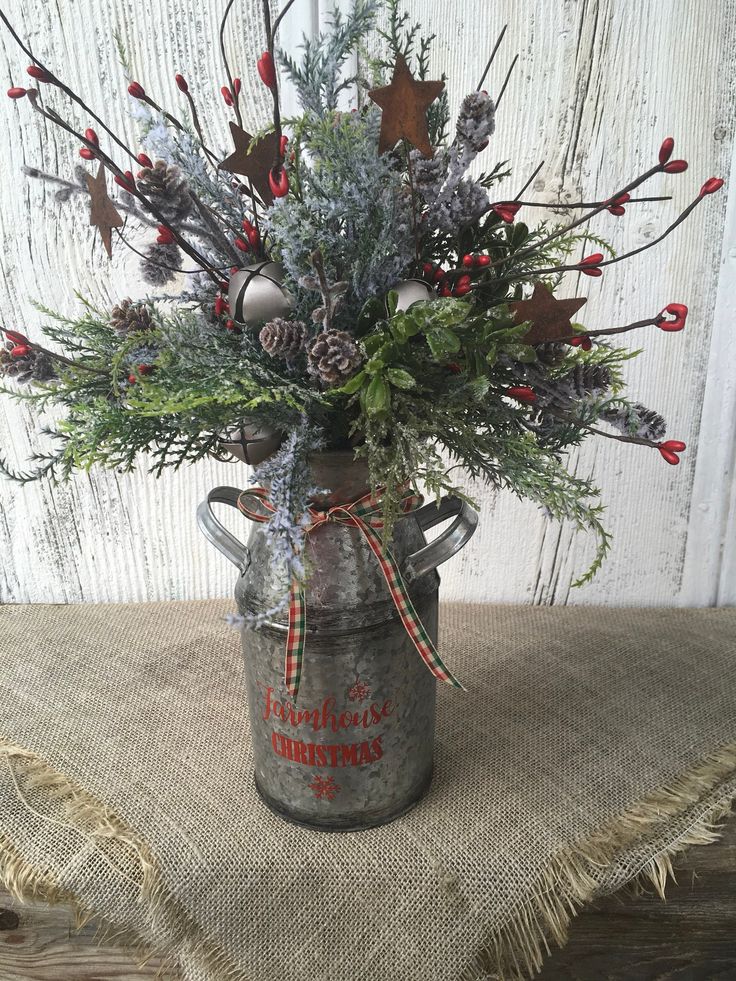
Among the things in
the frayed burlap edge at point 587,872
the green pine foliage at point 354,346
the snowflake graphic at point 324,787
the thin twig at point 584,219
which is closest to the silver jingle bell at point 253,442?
the green pine foliage at point 354,346

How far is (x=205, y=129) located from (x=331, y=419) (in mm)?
661

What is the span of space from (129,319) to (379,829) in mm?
588

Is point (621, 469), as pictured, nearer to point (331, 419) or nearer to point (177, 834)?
point (331, 419)

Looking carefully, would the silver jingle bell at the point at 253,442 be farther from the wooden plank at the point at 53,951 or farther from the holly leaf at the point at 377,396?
the wooden plank at the point at 53,951

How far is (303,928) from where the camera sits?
72cm

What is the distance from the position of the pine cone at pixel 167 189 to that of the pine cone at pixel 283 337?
134 millimetres

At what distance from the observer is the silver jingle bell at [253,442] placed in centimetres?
65

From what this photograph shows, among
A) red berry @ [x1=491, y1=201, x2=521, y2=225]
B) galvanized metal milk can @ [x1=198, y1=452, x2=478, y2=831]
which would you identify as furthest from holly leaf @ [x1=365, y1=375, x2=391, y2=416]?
red berry @ [x1=491, y1=201, x2=521, y2=225]

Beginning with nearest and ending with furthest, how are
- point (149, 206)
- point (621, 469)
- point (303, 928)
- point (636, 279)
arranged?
point (149, 206)
point (303, 928)
point (636, 279)
point (621, 469)

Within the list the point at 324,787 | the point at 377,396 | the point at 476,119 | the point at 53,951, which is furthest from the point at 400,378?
the point at 53,951

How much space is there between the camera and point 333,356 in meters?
0.56

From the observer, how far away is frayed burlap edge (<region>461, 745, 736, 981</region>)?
72cm

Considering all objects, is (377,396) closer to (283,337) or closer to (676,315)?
(283,337)

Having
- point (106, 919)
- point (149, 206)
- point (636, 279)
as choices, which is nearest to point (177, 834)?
point (106, 919)
